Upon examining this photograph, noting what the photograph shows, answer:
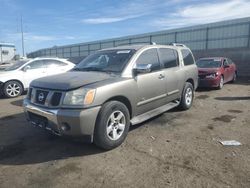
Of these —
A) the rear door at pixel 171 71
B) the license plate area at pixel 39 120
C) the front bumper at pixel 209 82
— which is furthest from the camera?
the front bumper at pixel 209 82

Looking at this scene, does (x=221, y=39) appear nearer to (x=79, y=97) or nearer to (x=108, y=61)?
(x=108, y=61)

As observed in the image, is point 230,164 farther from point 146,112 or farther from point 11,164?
point 11,164

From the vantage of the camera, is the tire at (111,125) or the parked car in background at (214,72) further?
the parked car in background at (214,72)

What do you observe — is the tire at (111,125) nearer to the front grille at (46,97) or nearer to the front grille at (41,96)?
the front grille at (46,97)

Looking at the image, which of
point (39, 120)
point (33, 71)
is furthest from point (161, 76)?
point (33, 71)

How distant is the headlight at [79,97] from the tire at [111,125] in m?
0.31

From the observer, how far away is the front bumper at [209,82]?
10508mm

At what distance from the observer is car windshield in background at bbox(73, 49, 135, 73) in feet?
15.9

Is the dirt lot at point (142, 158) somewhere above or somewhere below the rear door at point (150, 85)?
below

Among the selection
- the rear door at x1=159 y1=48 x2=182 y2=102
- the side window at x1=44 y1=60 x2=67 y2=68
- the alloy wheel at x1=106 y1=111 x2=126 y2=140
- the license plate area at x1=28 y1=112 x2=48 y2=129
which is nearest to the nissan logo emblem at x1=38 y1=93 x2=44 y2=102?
the license plate area at x1=28 y1=112 x2=48 y2=129

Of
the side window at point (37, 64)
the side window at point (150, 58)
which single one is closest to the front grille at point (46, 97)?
the side window at point (150, 58)

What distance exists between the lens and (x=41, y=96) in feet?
13.8

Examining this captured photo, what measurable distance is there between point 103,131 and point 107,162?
509 millimetres

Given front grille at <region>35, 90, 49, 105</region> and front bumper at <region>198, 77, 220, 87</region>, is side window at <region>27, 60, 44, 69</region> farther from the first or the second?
front bumper at <region>198, 77, 220, 87</region>
